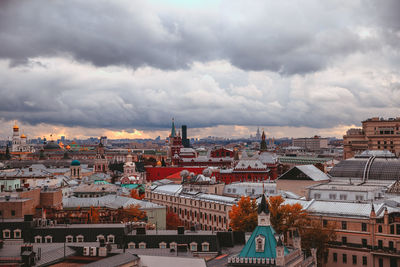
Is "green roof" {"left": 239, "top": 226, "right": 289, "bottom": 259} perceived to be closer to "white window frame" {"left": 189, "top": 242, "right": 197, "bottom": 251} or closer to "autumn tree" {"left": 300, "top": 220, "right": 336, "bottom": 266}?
"white window frame" {"left": 189, "top": 242, "right": 197, "bottom": 251}

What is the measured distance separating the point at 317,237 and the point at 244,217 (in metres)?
12.6

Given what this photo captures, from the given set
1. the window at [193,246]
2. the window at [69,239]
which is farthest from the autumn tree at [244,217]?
the window at [69,239]

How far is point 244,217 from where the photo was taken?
71.0 meters

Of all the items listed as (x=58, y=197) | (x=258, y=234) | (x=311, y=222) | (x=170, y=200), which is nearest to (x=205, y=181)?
(x=170, y=200)

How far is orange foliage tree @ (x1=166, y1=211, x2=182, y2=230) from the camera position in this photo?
9579 centimetres

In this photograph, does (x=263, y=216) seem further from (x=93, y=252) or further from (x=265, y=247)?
(x=93, y=252)

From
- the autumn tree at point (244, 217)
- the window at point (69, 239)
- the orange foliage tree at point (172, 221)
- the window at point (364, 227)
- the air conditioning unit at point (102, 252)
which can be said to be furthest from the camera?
the orange foliage tree at point (172, 221)

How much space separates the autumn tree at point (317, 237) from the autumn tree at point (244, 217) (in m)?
8.15

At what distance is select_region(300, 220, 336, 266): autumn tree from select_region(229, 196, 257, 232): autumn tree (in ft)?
26.8

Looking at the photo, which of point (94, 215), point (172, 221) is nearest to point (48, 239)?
point (94, 215)

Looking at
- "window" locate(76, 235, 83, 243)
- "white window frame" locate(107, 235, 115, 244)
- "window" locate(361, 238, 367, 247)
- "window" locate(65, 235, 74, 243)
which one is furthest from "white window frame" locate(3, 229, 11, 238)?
"window" locate(361, 238, 367, 247)

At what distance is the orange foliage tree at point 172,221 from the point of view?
9579 centimetres

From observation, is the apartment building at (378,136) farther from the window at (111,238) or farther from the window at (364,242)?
the window at (111,238)

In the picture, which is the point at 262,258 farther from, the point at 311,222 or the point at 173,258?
the point at 311,222
